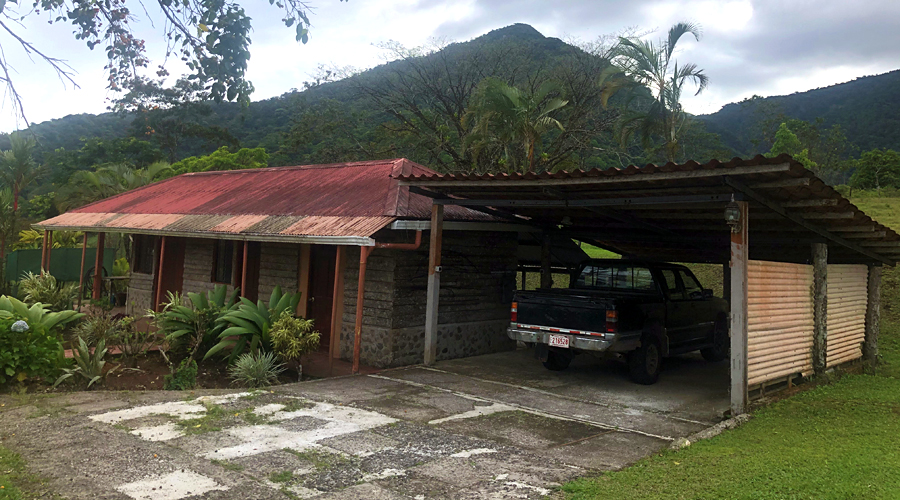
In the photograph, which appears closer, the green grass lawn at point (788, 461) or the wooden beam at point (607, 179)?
the green grass lawn at point (788, 461)

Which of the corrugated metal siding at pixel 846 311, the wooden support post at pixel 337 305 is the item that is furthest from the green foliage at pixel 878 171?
the wooden support post at pixel 337 305

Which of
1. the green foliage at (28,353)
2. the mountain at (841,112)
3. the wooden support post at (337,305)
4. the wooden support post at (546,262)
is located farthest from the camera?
the mountain at (841,112)

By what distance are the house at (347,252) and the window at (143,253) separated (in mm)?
779

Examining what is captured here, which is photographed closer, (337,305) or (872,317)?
(337,305)

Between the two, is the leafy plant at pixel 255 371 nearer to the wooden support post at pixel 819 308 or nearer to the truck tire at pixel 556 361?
the truck tire at pixel 556 361

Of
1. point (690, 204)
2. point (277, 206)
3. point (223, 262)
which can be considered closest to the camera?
point (690, 204)

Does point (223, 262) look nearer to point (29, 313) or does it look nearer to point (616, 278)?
point (29, 313)

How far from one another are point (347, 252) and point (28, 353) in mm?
4725

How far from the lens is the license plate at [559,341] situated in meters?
8.88

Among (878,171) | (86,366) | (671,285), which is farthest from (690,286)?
(878,171)

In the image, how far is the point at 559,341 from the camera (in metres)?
8.95

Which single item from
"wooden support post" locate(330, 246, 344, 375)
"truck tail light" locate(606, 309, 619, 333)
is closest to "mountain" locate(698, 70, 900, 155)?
"wooden support post" locate(330, 246, 344, 375)

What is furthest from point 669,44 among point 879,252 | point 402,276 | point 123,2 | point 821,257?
point 123,2

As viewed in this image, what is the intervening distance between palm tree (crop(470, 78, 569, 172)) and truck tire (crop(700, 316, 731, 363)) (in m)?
9.23
